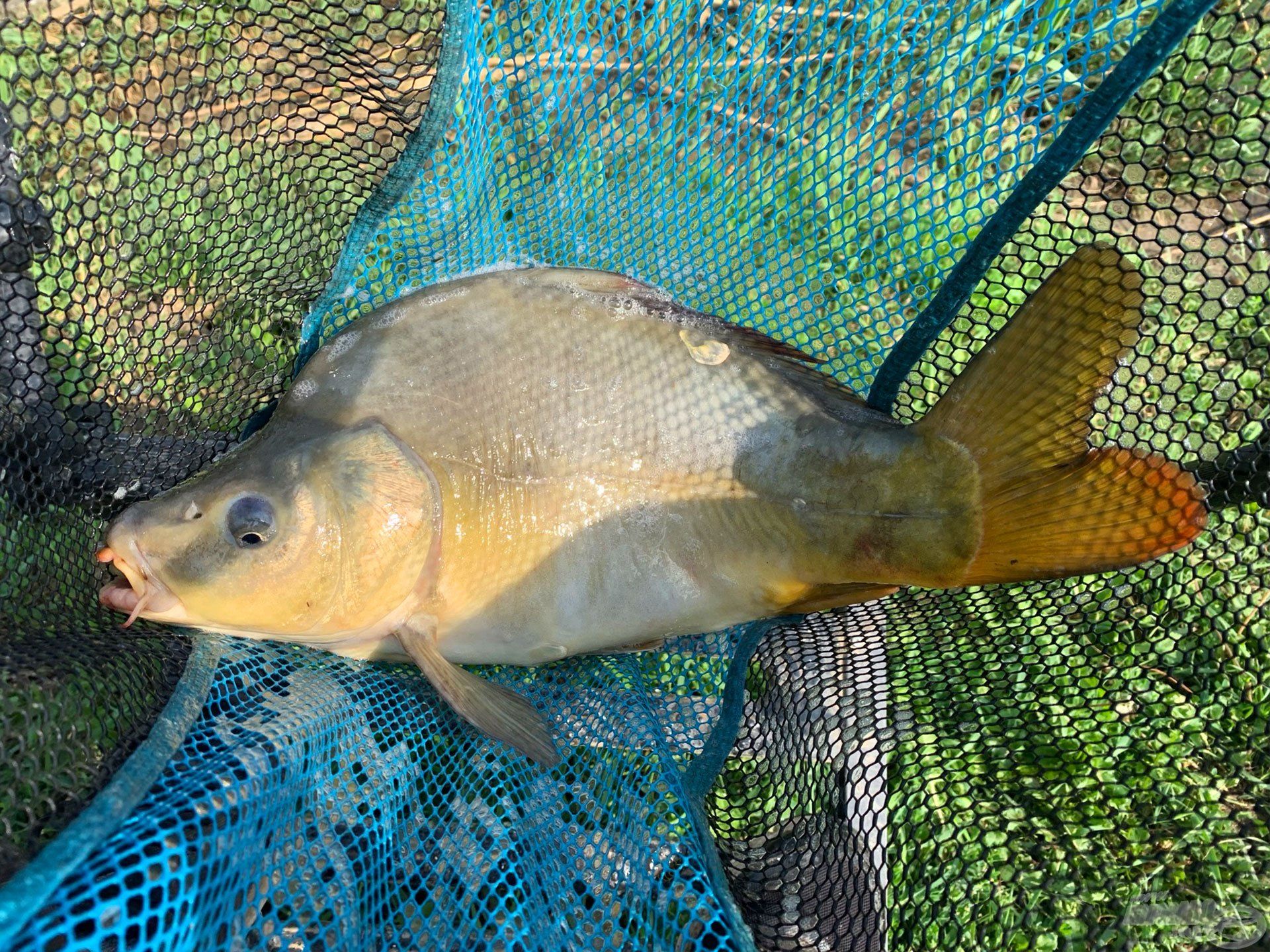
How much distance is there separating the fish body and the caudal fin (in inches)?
8.8

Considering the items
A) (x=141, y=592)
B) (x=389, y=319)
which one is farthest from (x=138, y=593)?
(x=389, y=319)

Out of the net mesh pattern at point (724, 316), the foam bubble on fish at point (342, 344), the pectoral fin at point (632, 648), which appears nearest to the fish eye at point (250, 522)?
the net mesh pattern at point (724, 316)

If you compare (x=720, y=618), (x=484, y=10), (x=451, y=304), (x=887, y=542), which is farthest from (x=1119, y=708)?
(x=484, y=10)

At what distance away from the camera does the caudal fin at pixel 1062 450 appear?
175 centimetres

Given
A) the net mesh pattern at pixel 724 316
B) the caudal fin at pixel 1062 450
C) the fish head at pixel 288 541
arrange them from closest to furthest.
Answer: the caudal fin at pixel 1062 450 → the net mesh pattern at pixel 724 316 → the fish head at pixel 288 541

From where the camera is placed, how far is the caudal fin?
68.8 inches

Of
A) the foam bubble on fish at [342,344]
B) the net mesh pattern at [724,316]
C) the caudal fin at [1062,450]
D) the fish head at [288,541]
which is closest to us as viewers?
the caudal fin at [1062,450]

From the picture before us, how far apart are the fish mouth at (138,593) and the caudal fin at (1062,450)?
1780 millimetres

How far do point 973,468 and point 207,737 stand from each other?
1.73m

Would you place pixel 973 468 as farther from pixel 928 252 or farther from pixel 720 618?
pixel 928 252

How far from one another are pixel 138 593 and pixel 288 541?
350 millimetres

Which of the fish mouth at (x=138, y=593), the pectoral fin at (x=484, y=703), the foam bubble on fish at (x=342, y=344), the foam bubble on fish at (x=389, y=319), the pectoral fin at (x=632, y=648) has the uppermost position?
the foam bubble on fish at (x=389, y=319)

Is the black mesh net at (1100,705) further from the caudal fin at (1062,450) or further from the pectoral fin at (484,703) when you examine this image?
the pectoral fin at (484,703)

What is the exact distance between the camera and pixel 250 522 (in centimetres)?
208
